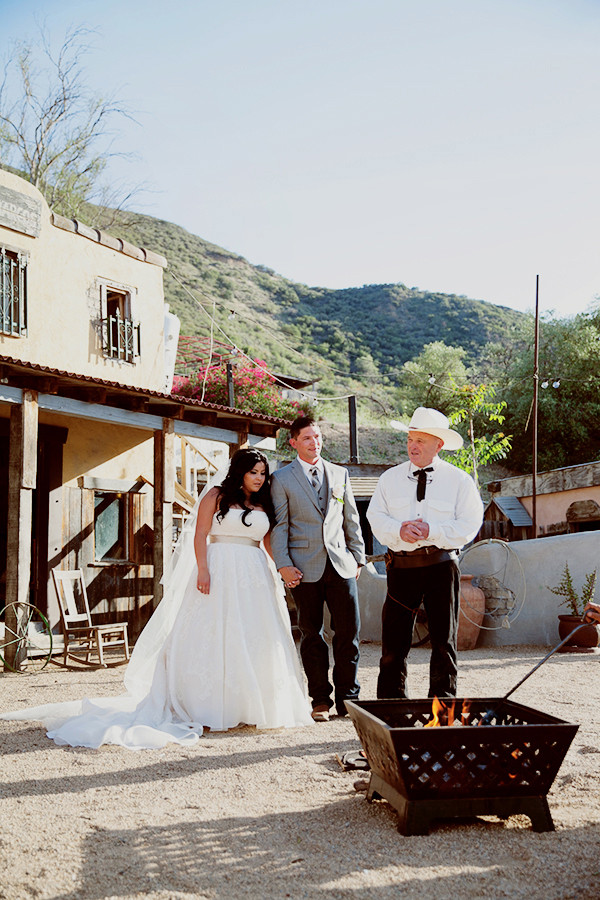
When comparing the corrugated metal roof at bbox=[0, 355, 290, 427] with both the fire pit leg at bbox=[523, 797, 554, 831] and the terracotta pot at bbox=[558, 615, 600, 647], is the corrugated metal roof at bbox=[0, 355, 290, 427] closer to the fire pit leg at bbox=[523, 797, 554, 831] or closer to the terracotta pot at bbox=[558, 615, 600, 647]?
the terracotta pot at bbox=[558, 615, 600, 647]

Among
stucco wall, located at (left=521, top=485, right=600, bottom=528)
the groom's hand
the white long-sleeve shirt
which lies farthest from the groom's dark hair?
stucco wall, located at (left=521, top=485, right=600, bottom=528)

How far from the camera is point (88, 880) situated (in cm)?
279

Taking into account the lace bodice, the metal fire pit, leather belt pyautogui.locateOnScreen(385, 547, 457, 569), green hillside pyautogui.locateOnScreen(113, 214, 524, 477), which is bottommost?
the metal fire pit

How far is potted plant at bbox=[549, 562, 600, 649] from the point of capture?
9.78 m

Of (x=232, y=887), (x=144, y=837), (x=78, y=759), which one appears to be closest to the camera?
(x=232, y=887)

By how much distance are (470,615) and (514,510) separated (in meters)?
10.6

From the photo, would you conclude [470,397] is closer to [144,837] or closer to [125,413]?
[125,413]

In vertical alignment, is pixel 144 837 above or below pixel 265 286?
below

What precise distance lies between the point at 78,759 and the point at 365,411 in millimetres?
36451

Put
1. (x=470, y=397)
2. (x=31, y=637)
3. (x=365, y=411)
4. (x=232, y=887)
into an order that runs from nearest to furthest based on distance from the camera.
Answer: (x=232, y=887) → (x=31, y=637) → (x=470, y=397) → (x=365, y=411)

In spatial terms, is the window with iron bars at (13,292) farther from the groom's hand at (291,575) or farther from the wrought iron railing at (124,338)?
the groom's hand at (291,575)

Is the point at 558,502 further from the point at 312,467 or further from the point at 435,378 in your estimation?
the point at 435,378

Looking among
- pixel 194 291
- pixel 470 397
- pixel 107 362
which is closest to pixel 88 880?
pixel 107 362

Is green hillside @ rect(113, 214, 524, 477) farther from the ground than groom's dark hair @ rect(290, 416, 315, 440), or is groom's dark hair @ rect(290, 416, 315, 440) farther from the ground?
green hillside @ rect(113, 214, 524, 477)
